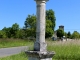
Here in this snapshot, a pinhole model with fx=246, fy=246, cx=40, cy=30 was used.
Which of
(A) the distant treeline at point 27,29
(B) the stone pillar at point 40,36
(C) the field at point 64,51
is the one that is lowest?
(C) the field at point 64,51

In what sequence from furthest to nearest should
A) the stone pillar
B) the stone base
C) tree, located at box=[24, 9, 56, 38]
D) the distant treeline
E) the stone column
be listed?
1. the distant treeline
2. tree, located at box=[24, 9, 56, 38]
3. the stone column
4. the stone pillar
5. the stone base

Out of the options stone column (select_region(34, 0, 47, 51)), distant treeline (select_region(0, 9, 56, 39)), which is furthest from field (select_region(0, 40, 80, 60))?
distant treeline (select_region(0, 9, 56, 39))

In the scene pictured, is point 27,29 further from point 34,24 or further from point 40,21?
point 40,21

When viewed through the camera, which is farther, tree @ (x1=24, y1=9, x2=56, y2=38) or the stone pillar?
tree @ (x1=24, y1=9, x2=56, y2=38)

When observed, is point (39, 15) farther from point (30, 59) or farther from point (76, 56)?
point (76, 56)

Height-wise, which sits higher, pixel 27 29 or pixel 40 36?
pixel 27 29

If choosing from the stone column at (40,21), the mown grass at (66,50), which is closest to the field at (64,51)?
the mown grass at (66,50)

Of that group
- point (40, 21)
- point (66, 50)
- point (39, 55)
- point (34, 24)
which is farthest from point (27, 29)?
point (39, 55)

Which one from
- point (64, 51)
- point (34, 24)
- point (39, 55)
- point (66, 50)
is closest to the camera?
point (39, 55)

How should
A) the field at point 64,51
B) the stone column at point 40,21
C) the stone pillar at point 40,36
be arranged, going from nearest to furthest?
the stone pillar at point 40,36
the stone column at point 40,21
the field at point 64,51

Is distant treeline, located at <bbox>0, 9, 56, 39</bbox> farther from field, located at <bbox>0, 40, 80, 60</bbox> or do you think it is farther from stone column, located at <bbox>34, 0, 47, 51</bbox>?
stone column, located at <bbox>34, 0, 47, 51</bbox>

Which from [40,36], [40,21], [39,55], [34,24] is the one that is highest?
[34,24]

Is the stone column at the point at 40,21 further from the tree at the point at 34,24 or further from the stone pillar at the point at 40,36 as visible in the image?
the tree at the point at 34,24

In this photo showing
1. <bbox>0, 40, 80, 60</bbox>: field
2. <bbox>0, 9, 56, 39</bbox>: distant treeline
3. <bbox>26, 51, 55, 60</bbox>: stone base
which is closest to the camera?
<bbox>26, 51, 55, 60</bbox>: stone base
